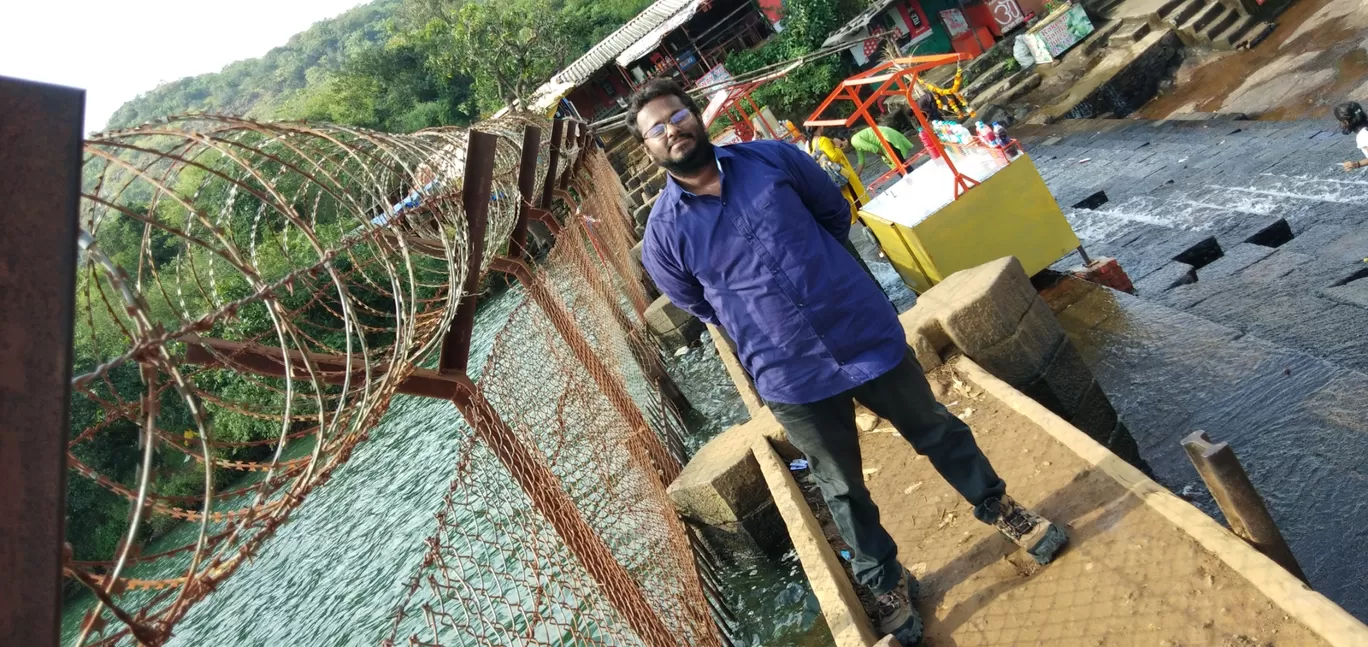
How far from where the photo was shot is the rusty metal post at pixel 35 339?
963 millimetres

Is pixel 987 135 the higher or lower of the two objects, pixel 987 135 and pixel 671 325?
the higher

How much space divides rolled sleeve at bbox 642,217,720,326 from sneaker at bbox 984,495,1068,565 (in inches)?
53.3

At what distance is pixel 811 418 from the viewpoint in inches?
121

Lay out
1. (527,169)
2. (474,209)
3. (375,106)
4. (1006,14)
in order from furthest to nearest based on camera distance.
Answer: (375,106) < (1006,14) < (527,169) < (474,209)

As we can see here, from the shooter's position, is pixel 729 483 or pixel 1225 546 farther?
pixel 729 483

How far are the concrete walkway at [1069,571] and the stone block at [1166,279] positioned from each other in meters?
3.26

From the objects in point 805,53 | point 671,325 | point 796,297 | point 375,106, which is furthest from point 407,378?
point 375,106

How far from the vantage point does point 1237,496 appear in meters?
2.65

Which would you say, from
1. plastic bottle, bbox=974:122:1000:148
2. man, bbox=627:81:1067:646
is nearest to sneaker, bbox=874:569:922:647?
man, bbox=627:81:1067:646

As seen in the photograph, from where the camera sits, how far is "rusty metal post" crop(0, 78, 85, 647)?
963mm

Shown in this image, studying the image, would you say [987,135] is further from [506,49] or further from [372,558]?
[506,49]

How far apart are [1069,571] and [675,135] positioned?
2.09m

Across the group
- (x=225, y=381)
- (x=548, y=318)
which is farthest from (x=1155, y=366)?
(x=225, y=381)

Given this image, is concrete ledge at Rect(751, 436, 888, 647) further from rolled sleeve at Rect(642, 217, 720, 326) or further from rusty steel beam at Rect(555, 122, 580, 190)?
rusty steel beam at Rect(555, 122, 580, 190)
